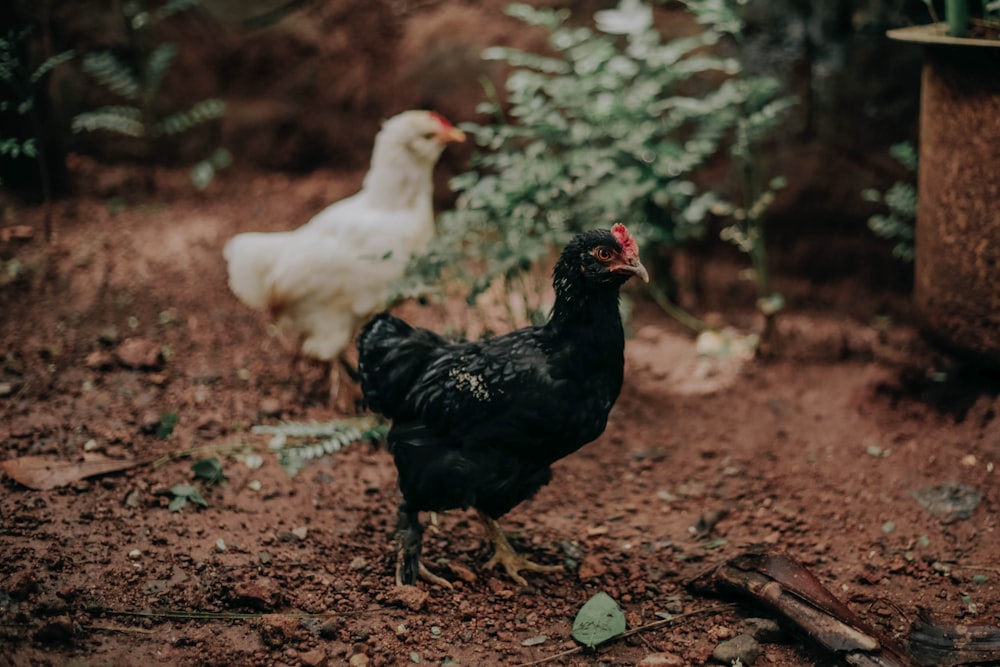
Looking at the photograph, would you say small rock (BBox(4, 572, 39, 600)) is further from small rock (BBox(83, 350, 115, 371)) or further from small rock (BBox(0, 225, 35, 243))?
small rock (BBox(0, 225, 35, 243))

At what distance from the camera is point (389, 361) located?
3.28 m

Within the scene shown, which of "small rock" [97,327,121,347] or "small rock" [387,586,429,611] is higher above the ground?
"small rock" [97,327,121,347]

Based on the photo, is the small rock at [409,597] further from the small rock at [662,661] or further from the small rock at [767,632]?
the small rock at [767,632]

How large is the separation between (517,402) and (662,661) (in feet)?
3.04

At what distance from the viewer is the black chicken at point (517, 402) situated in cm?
301

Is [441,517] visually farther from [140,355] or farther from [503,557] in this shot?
[140,355]

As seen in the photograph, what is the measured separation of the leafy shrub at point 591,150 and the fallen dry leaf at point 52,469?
1385 mm

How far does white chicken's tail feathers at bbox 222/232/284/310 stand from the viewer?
4.19m

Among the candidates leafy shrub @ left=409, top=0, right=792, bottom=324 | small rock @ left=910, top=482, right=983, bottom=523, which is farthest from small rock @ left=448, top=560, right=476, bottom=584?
small rock @ left=910, top=482, right=983, bottom=523

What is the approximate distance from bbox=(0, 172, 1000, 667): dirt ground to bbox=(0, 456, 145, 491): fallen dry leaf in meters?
0.04

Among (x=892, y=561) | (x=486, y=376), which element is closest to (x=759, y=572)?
(x=892, y=561)

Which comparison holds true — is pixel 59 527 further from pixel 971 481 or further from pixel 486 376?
pixel 971 481

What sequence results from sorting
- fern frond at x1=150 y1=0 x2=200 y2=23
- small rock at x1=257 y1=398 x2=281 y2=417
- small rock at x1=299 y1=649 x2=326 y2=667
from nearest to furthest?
1. small rock at x1=299 y1=649 x2=326 y2=667
2. small rock at x1=257 y1=398 x2=281 y2=417
3. fern frond at x1=150 y1=0 x2=200 y2=23

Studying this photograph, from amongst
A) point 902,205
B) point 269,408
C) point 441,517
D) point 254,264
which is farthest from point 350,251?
point 902,205
